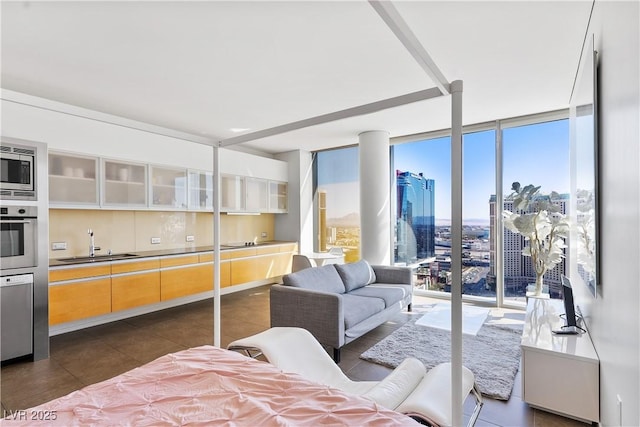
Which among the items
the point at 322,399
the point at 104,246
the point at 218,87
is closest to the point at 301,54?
the point at 218,87

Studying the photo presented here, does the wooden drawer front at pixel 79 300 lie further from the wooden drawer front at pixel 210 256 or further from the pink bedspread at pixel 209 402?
the pink bedspread at pixel 209 402

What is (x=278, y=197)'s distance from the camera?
262 inches

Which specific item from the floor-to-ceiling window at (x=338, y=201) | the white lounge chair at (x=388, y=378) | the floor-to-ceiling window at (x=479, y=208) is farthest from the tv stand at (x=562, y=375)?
the floor-to-ceiling window at (x=338, y=201)

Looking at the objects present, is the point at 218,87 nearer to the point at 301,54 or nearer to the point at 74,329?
the point at 301,54

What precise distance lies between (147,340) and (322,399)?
10.0 feet

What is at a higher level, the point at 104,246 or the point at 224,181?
the point at 224,181

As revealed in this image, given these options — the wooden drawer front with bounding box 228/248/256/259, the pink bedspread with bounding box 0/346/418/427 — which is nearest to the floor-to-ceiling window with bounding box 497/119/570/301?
the wooden drawer front with bounding box 228/248/256/259

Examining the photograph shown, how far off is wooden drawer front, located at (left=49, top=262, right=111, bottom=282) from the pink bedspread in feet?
8.77

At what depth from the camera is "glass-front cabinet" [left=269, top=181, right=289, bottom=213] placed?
6.47m

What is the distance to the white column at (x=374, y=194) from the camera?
17.4 ft

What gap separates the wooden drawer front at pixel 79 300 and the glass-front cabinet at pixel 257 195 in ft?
8.82

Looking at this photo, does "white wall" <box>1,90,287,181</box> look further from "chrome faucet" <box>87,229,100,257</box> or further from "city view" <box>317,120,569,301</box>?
"city view" <box>317,120,569,301</box>

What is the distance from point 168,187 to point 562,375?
4883 millimetres

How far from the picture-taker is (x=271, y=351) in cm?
195
